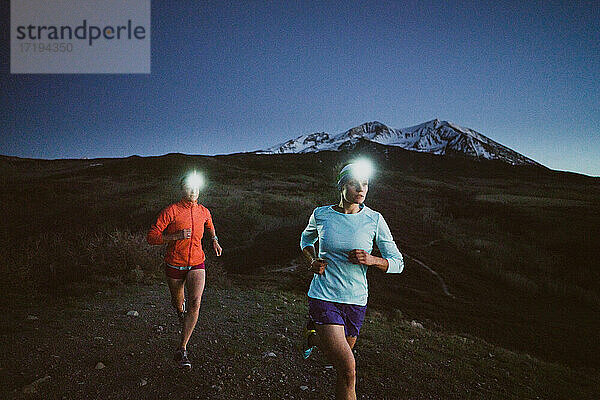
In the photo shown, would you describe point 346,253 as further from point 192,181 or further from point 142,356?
point 142,356

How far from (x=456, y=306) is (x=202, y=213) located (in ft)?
32.7

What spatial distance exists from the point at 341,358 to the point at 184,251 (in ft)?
8.80

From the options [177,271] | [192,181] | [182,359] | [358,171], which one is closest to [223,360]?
[182,359]

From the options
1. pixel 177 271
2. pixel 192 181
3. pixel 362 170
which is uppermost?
pixel 362 170

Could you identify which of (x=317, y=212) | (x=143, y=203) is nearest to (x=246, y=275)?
(x=317, y=212)

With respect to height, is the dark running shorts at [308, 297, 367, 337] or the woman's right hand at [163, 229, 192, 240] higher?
the woman's right hand at [163, 229, 192, 240]

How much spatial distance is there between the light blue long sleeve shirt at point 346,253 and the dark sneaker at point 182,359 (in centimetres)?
243

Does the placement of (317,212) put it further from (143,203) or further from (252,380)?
(143,203)

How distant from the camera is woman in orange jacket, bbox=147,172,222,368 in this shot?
4.75 meters

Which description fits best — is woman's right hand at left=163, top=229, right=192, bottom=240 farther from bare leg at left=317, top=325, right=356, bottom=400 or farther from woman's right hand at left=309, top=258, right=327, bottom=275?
bare leg at left=317, top=325, right=356, bottom=400

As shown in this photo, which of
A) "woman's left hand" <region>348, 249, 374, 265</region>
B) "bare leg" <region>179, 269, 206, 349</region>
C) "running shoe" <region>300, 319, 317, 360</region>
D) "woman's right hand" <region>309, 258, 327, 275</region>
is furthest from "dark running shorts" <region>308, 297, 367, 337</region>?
"bare leg" <region>179, 269, 206, 349</region>

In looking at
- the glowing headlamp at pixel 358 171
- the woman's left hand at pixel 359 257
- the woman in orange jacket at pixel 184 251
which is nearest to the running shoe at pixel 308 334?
the woman's left hand at pixel 359 257

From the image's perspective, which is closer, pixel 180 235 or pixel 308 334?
pixel 308 334

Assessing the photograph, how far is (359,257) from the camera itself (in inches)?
120
